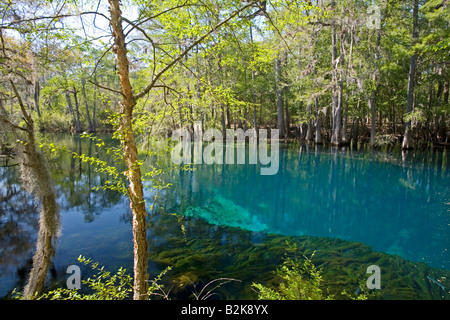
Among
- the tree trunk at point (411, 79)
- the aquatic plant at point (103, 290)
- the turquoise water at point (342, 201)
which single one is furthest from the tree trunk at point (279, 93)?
the aquatic plant at point (103, 290)

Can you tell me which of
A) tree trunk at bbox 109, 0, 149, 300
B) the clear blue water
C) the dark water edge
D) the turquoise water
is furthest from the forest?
the turquoise water

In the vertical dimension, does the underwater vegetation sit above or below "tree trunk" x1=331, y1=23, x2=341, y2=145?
below

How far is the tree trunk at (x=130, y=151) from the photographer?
226 cm

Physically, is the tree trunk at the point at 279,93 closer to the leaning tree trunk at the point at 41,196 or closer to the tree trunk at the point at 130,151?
the leaning tree trunk at the point at 41,196

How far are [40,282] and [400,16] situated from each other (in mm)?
20234

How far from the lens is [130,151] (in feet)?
7.75

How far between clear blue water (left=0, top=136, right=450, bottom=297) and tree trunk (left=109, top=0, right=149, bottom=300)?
2.74 m

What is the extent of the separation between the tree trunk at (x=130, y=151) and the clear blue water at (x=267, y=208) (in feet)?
8.99

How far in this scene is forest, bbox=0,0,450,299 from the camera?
244 cm

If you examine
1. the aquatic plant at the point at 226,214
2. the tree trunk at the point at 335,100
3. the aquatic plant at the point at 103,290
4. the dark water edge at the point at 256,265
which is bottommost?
the dark water edge at the point at 256,265

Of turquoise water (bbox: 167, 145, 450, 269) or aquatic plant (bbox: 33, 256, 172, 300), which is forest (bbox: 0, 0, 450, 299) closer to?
aquatic plant (bbox: 33, 256, 172, 300)

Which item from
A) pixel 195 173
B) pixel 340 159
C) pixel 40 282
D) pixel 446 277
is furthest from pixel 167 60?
pixel 340 159

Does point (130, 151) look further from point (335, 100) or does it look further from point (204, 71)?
point (335, 100)

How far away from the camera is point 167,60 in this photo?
3.15 metres
